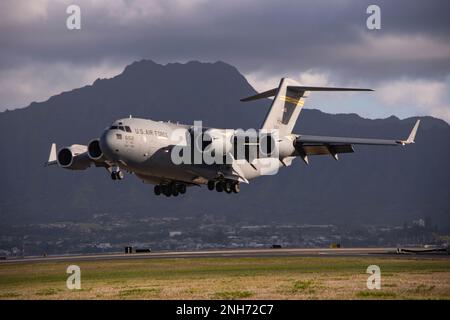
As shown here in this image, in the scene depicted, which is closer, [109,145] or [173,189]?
[109,145]

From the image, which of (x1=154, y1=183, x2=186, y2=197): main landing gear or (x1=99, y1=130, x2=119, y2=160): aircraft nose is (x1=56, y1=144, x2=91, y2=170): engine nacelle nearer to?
(x1=154, y1=183, x2=186, y2=197): main landing gear

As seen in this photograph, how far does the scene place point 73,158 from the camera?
4800 cm

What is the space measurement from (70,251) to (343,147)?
105077mm

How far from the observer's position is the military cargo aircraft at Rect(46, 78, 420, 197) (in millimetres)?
42688

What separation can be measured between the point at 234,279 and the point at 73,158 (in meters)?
16.5

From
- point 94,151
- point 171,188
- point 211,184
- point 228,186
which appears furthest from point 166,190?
point 94,151

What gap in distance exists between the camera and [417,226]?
15800cm

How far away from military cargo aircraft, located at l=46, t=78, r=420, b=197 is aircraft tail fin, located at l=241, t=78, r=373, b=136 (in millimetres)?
59

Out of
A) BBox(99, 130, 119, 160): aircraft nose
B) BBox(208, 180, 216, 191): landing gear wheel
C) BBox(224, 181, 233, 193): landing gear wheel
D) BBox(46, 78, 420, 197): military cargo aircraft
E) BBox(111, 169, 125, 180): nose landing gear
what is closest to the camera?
BBox(99, 130, 119, 160): aircraft nose

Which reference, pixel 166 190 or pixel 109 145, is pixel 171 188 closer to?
pixel 166 190

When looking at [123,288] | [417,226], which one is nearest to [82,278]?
[123,288]

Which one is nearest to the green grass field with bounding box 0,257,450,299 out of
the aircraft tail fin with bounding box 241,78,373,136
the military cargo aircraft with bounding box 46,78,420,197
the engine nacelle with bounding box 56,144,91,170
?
the military cargo aircraft with bounding box 46,78,420,197

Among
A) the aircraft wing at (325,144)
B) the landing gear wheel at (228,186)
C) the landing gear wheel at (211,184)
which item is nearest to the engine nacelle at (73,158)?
the landing gear wheel at (211,184)
